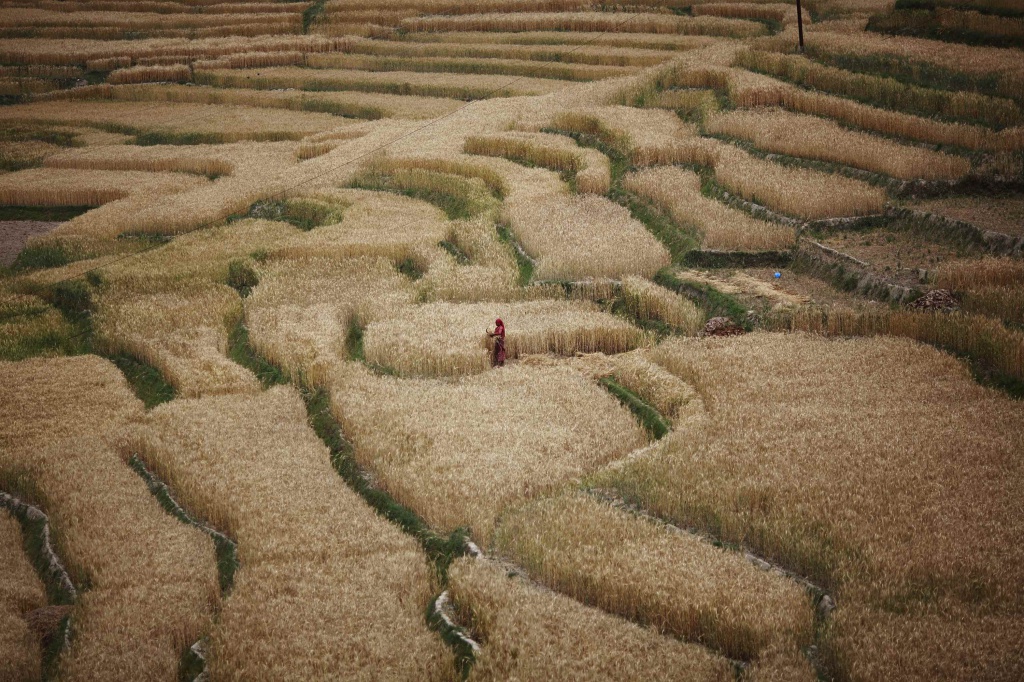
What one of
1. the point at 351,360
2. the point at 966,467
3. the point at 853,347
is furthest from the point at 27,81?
the point at 966,467

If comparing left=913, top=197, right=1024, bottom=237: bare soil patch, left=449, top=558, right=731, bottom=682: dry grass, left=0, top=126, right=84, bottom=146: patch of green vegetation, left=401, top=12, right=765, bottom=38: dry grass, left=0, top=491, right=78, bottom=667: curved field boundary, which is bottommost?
left=0, top=491, right=78, bottom=667: curved field boundary

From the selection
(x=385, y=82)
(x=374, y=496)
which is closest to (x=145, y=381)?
(x=374, y=496)

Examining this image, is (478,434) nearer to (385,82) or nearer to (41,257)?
(41,257)

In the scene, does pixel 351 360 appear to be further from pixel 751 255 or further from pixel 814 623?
pixel 814 623

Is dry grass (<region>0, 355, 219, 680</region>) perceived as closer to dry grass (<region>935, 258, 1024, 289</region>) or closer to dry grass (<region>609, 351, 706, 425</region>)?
dry grass (<region>609, 351, 706, 425</region>)

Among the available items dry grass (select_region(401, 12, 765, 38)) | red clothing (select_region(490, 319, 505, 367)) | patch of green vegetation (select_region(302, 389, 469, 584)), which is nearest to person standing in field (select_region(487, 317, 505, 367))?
red clothing (select_region(490, 319, 505, 367))
